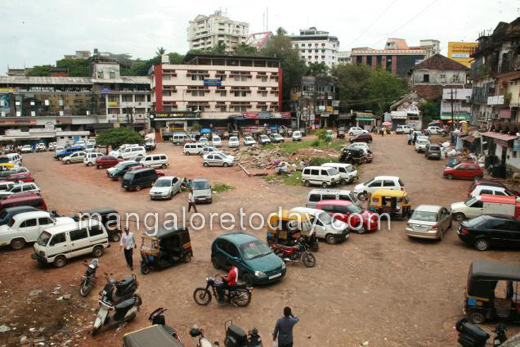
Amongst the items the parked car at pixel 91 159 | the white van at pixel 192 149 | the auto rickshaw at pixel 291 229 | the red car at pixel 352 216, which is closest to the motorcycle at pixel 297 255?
the auto rickshaw at pixel 291 229

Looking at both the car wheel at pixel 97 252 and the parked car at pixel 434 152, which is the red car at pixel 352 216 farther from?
the parked car at pixel 434 152

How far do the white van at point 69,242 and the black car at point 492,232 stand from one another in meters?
14.6

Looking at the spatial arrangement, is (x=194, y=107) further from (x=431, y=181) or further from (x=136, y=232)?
(x=136, y=232)

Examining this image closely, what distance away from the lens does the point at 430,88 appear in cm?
7112

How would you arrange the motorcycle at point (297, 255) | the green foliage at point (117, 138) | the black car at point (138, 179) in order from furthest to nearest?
1. the green foliage at point (117, 138)
2. the black car at point (138, 179)
3. the motorcycle at point (297, 255)

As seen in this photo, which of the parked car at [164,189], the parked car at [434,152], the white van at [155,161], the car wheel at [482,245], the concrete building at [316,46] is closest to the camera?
the car wheel at [482,245]

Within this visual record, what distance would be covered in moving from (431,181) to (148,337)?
1086 inches

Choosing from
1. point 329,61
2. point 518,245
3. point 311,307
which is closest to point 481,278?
point 311,307

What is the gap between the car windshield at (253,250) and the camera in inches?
537

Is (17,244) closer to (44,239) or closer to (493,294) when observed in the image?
(44,239)

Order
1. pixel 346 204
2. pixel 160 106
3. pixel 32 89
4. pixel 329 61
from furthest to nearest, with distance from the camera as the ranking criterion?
pixel 329 61
pixel 32 89
pixel 160 106
pixel 346 204

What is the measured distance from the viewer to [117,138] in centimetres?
5266

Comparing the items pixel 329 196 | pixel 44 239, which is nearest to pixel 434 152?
pixel 329 196

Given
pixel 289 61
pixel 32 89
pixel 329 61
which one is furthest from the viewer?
pixel 329 61
